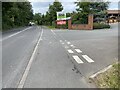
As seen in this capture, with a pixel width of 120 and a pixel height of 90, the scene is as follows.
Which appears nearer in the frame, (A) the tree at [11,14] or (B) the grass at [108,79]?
(B) the grass at [108,79]

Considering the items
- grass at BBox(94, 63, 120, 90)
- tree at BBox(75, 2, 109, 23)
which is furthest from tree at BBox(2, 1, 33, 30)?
grass at BBox(94, 63, 120, 90)

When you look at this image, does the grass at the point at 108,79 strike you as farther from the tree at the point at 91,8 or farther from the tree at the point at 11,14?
the tree at the point at 91,8

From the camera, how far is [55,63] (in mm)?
11609

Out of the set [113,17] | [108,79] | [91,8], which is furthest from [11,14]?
[108,79]

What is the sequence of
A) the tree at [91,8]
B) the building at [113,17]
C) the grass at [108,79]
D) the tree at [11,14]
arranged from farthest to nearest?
the building at [113,17], the tree at [91,8], the tree at [11,14], the grass at [108,79]

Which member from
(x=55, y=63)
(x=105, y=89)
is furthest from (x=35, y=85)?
(x=55, y=63)

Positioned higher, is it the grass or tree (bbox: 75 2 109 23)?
tree (bbox: 75 2 109 23)

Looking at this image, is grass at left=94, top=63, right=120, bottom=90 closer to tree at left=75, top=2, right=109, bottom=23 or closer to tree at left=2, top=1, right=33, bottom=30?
tree at left=2, top=1, right=33, bottom=30

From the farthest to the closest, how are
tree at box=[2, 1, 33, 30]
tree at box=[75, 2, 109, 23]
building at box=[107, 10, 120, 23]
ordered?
building at box=[107, 10, 120, 23] → tree at box=[75, 2, 109, 23] → tree at box=[2, 1, 33, 30]

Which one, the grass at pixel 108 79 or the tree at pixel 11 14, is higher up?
the tree at pixel 11 14

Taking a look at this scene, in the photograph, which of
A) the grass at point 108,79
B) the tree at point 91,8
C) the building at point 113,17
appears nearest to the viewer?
the grass at point 108,79

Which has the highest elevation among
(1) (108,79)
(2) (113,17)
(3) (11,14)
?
(3) (11,14)

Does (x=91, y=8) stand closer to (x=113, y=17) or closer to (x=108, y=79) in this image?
(x=113, y=17)

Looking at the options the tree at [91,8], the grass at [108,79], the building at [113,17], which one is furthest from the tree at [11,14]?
the grass at [108,79]
